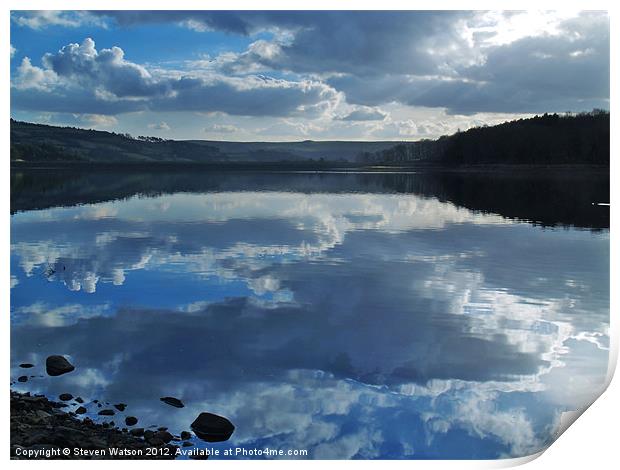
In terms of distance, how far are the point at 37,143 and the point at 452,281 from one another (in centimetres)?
692

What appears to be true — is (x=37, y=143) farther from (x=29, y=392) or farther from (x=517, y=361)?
(x=517, y=361)

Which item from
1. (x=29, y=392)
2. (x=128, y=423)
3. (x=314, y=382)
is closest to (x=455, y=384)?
(x=314, y=382)

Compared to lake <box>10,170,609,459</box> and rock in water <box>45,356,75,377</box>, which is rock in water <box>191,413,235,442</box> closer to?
lake <box>10,170,609,459</box>

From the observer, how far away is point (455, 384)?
7371 millimetres

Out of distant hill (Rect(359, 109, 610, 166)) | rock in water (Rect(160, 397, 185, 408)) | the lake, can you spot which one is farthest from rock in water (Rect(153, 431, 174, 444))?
distant hill (Rect(359, 109, 610, 166))

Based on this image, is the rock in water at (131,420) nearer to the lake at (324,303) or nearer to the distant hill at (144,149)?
the lake at (324,303)

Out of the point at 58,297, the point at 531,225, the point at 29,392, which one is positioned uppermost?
the point at 531,225

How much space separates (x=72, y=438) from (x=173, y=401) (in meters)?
1.25

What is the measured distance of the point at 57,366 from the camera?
7.41 meters

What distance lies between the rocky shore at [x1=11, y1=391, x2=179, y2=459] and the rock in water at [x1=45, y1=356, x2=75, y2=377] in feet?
2.69

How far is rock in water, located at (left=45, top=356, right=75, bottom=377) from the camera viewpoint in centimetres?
735

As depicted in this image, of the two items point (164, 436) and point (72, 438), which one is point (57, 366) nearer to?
point (72, 438)

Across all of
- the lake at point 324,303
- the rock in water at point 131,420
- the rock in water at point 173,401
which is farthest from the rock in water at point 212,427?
→ the rock in water at point 131,420

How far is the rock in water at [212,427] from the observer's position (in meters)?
6.41
